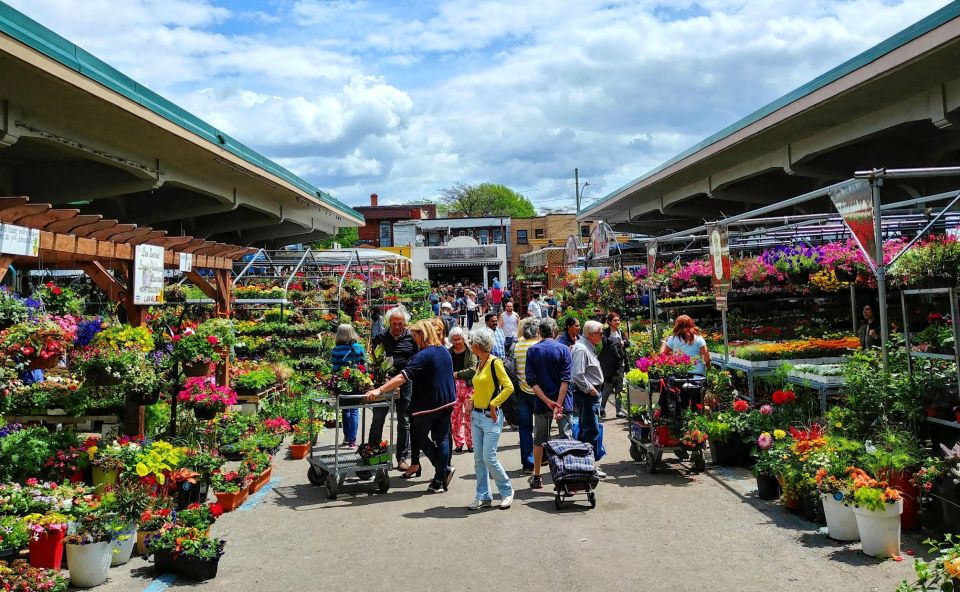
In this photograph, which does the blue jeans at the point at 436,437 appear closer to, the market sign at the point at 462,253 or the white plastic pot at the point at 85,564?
the white plastic pot at the point at 85,564

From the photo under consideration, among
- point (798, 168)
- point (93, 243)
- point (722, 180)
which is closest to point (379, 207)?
point (722, 180)

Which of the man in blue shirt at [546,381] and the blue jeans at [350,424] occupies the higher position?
the man in blue shirt at [546,381]

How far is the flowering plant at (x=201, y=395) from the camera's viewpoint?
25.4 feet

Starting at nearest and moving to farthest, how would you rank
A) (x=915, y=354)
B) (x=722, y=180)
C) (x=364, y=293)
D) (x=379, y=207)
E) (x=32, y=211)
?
(x=32, y=211) < (x=915, y=354) < (x=364, y=293) < (x=722, y=180) < (x=379, y=207)

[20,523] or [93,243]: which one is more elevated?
[93,243]

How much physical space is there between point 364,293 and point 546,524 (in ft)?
47.0

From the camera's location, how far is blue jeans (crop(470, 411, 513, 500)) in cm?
763

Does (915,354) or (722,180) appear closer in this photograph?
(915,354)

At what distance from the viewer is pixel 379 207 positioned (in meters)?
73.0

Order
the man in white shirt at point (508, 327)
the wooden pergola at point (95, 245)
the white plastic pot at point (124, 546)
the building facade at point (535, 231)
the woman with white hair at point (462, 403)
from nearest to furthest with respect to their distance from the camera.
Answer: the white plastic pot at point (124, 546)
the wooden pergola at point (95, 245)
the woman with white hair at point (462, 403)
the man in white shirt at point (508, 327)
the building facade at point (535, 231)

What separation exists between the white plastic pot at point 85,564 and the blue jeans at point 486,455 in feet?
11.5

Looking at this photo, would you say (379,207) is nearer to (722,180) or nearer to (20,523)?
(722,180)

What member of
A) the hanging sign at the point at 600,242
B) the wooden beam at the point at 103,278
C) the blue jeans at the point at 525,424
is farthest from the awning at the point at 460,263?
the wooden beam at the point at 103,278

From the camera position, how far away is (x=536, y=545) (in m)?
6.49
